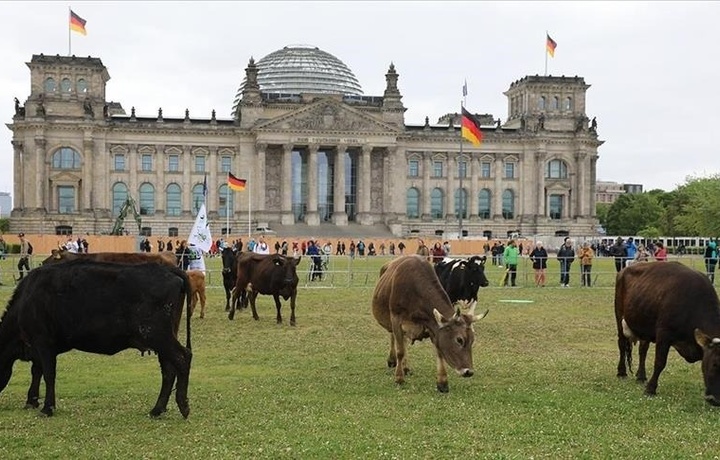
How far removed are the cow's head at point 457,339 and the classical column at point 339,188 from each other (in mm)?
93326

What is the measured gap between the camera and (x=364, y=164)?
107562 millimetres

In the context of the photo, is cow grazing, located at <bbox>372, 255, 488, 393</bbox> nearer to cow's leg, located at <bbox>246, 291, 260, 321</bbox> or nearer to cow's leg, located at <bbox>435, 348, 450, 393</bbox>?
cow's leg, located at <bbox>435, 348, 450, 393</bbox>

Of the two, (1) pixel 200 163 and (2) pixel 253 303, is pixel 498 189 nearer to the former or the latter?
(1) pixel 200 163

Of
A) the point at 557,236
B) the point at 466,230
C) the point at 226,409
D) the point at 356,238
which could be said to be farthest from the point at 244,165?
the point at 226,409

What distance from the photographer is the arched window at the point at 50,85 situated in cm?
10262

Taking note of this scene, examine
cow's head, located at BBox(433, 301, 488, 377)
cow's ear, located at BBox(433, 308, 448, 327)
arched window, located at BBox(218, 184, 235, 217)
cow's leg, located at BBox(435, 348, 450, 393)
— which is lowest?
cow's leg, located at BBox(435, 348, 450, 393)

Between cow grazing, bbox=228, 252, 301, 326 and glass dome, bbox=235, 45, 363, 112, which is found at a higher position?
glass dome, bbox=235, 45, 363, 112

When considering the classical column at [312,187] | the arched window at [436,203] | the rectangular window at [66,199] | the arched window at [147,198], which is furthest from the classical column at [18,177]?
the arched window at [436,203]

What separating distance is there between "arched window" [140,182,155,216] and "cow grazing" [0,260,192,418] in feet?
318

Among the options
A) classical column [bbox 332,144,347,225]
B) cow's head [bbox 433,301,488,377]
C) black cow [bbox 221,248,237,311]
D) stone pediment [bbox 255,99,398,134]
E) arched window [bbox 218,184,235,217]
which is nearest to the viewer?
cow's head [bbox 433,301,488,377]

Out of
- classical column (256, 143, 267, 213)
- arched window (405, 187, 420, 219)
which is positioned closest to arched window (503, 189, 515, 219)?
arched window (405, 187, 420, 219)

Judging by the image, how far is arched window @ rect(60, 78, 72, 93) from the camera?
338ft

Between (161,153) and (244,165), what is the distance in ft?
35.2

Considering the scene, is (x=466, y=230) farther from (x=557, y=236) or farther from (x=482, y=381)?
(x=482, y=381)
